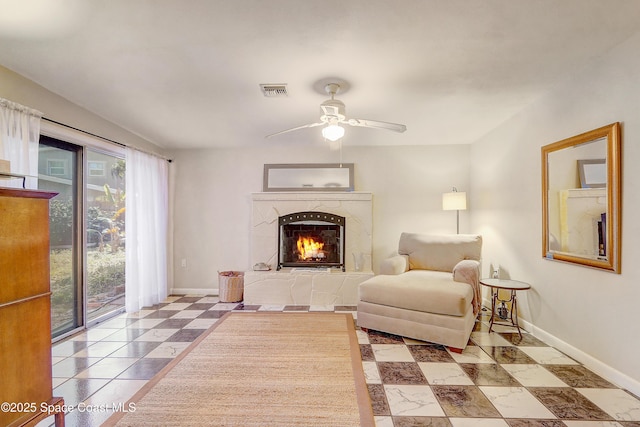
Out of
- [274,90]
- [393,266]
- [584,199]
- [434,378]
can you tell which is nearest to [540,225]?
[584,199]

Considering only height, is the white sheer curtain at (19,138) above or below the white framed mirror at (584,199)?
above

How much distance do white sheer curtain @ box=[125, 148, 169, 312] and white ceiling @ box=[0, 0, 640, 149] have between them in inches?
35.2

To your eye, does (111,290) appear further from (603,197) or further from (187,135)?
(603,197)

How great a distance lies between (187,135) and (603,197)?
4268 mm

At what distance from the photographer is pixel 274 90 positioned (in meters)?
2.57

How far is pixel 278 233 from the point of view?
14.3ft

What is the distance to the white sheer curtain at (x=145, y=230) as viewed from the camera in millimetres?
3660

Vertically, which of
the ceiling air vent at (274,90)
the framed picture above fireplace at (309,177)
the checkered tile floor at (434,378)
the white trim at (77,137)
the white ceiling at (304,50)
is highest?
the white ceiling at (304,50)

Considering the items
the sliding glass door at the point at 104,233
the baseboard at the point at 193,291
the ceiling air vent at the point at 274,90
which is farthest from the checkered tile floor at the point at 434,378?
the ceiling air vent at the point at 274,90

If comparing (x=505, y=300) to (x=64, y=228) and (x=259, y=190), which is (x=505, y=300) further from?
(x=64, y=228)

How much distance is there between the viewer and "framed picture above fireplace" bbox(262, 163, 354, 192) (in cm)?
450

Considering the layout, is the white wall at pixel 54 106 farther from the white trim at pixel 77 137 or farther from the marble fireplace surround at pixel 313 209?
the marble fireplace surround at pixel 313 209

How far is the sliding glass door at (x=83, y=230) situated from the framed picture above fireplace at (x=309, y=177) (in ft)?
6.38

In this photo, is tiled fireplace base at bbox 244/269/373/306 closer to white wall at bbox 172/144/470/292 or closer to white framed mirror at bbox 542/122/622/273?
white wall at bbox 172/144/470/292
